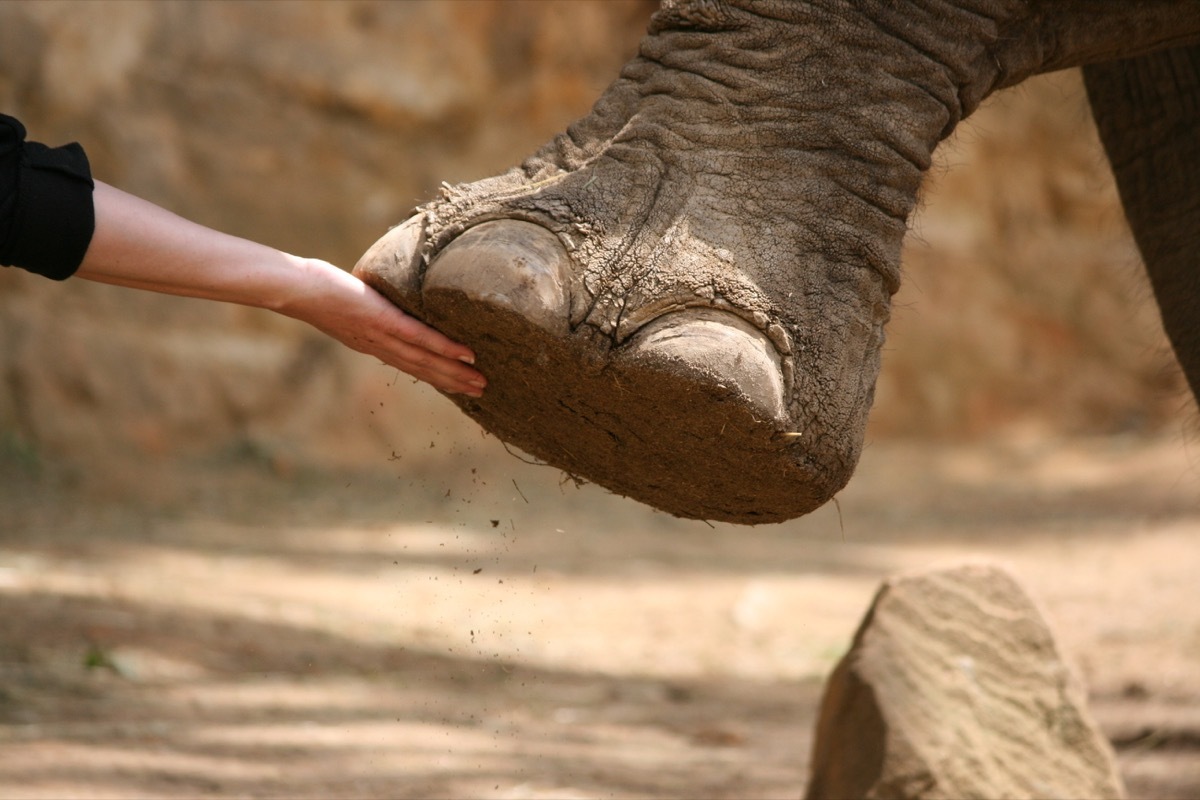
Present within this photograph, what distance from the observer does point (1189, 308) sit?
2.44 metres

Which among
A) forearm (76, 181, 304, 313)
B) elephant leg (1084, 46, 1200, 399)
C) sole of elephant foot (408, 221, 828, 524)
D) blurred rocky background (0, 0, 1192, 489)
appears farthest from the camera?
blurred rocky background (0, 0, 1192, 489)

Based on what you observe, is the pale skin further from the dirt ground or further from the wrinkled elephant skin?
the dirt ground

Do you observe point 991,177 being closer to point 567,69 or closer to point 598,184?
point 567,69

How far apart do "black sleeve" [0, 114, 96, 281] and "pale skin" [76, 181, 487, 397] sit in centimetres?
3

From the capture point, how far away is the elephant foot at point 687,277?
1506 mm

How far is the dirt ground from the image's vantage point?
2.64 meters

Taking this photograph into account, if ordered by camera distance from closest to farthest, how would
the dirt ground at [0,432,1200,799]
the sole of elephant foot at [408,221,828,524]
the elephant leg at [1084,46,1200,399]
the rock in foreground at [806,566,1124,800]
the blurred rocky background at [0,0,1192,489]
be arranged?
the sole of elephant foot at [408,221,828,524], the rock in foreground at [806,566,1124,800], the elephant leg at [1084,46,1200,399], the dirt ground at [0,432,1200,799], the blurred rocky background at [0,0,1192,489]

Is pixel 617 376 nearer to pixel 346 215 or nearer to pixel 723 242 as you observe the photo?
pixel 723 242

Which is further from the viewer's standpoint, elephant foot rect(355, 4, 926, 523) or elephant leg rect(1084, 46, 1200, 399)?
elephant leg rect(1084, 46, 1200, 399)

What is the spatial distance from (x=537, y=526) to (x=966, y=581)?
3142mm

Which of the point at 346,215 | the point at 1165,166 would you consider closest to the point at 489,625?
the point at 1165,166

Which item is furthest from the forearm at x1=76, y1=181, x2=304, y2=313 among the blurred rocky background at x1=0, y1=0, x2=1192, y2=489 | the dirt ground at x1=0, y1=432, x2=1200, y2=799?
the blurred rocky background at x1=0, y1=0, x2=1192, y2=489

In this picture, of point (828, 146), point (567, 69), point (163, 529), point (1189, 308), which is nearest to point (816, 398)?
point (828, 146)

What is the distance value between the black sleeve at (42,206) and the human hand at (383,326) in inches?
9.9
